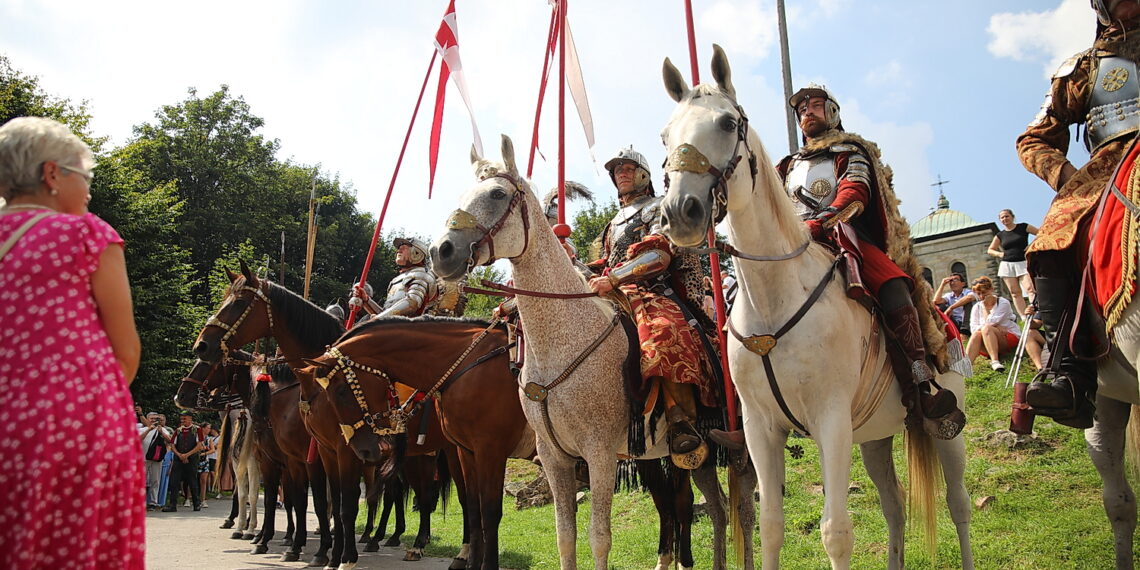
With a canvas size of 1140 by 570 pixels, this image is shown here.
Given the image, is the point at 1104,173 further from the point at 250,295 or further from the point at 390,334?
the point at 250,295

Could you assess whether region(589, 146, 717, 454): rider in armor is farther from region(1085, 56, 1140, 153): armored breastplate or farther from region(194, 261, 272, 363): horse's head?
region(194, 261, 272, 363): horse's head

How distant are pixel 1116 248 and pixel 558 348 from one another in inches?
123

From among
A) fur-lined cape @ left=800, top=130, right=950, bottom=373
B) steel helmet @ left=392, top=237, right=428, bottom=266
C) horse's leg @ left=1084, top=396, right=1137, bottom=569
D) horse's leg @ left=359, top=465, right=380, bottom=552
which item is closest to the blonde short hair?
fur-lined cape @ left=800, top=130, right=950, bottom=373

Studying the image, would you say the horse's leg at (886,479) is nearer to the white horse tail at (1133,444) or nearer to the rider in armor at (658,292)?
the rider in armor at (658,292)

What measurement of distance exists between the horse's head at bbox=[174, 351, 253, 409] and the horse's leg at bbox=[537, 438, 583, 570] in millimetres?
5745

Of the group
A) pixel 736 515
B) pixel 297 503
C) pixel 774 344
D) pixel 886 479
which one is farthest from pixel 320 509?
pixel 774 344

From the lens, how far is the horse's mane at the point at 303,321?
29.2 feet

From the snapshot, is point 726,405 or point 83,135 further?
point 83,135

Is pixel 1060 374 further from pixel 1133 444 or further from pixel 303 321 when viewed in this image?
pixel 303 321

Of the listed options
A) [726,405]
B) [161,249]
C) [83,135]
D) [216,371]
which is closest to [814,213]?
[726,405]

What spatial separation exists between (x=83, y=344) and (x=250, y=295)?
261 inches

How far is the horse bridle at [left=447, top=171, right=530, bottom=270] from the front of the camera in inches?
207

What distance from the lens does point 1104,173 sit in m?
4.36

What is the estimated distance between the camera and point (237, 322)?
8.79 metres
